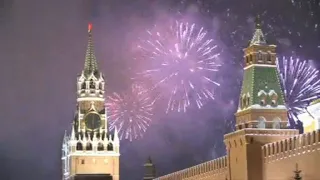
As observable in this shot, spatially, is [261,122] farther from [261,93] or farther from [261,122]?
[261,93]

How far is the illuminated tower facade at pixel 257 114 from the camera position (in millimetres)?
29656

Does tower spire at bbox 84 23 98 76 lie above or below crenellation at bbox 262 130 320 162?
above

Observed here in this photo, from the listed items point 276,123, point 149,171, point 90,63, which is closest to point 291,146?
point 276,123

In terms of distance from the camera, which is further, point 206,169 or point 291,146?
point 206,169

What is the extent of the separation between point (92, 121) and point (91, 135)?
119cm

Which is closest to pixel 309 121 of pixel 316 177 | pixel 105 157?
pixel 316 177

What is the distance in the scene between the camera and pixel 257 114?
30.1m

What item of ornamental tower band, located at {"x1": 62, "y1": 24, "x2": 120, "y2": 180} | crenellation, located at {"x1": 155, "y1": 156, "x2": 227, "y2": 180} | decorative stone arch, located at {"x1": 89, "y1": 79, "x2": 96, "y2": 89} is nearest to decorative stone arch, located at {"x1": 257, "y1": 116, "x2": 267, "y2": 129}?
crenellation, located at {"x1": 155, "y1": 156, "x2": 227, "y2": 180}

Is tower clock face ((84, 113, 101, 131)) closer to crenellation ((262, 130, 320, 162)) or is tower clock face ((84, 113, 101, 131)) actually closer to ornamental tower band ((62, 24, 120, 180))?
ornamental tower band ((62, 24, 120, 180))

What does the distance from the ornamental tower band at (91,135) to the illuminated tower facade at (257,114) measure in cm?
2949

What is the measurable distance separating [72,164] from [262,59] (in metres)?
31.6

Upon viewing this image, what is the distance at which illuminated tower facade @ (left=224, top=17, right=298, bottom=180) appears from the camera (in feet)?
97.3

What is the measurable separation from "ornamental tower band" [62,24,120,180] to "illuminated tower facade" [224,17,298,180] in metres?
29.5

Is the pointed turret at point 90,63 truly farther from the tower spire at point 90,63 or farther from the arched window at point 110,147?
the arched window at point 110,147
